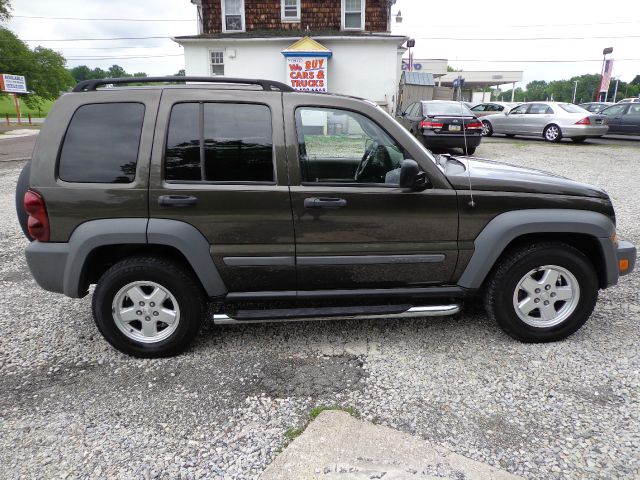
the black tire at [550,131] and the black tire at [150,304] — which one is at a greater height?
the black tire at [550,131]

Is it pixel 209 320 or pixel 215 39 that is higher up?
pixel 215 39

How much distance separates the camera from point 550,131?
16219 mm

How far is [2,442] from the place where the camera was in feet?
8.18

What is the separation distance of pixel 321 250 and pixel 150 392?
1433mm

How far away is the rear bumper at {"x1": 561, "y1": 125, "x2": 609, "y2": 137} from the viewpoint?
1530cm

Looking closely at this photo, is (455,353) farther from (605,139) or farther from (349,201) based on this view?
(605,139)

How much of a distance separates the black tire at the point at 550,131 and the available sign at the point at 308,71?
873 centimetres

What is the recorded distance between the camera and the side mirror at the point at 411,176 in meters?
2.99

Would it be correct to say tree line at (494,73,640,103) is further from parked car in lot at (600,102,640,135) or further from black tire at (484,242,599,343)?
black tire at (484,242,599,343)

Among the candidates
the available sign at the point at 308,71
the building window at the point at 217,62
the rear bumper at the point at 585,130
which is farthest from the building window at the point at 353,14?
the rear bumper at the point at 585,130

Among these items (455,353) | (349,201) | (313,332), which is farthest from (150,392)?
(455,353)

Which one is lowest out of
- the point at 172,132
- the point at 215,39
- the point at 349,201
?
the point at 349,201

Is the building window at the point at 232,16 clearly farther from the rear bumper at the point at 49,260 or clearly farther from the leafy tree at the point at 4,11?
the leafy tree at the point at 4,11

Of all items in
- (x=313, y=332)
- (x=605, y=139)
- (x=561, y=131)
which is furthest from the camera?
A: (x=605, y=139)
